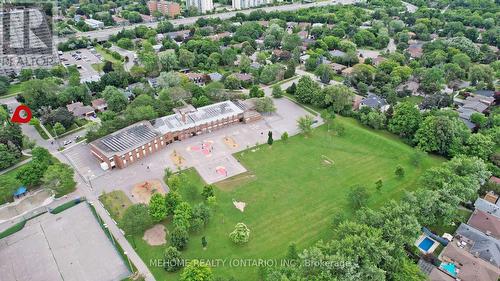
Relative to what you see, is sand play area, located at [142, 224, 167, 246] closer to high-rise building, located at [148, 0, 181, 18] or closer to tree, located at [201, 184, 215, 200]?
tree, located at [201, 184, 215, 200]

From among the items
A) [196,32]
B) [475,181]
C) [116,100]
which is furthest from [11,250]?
[196,32]

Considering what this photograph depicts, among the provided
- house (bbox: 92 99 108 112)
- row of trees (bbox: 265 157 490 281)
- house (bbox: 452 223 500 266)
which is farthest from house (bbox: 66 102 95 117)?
house (bbox: 452 223 500 266)

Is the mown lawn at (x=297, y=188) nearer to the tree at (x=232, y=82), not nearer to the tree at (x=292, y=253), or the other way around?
the tree at (x=292, y=253)

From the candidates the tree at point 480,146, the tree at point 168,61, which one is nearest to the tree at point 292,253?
the tree at point 480,146

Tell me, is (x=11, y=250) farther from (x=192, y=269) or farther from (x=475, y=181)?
(x=475, y=181)

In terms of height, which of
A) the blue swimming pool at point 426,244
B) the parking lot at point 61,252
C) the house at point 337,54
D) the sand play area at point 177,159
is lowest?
the blue swimming pool at point 426,244

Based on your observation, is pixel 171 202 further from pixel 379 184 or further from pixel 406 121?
pixel 406 121
